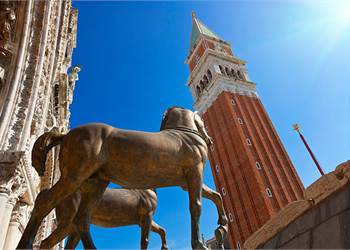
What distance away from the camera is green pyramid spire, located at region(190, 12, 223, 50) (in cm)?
5160

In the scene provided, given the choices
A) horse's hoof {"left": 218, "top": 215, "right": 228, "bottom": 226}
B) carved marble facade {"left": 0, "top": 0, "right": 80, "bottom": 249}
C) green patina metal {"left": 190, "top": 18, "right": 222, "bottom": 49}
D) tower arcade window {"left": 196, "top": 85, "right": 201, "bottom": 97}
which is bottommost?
horse's hoof {"left": 218, "top": 215, "right": 228, "bottom": 226}

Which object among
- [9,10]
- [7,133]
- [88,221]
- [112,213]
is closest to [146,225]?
[112,213]

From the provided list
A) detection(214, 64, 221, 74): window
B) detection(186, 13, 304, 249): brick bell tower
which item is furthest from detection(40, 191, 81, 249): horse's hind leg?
detection(214, 64, 221, 74): window

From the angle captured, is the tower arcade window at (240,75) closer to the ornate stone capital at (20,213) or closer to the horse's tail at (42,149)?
the ornate stone capital at (20,213)

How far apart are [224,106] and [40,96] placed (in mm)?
33251

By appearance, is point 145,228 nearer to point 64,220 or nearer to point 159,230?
point 159,230

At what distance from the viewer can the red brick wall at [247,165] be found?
3181cm

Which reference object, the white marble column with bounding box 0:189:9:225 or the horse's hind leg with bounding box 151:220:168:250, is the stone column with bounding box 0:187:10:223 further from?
the horse's hind leg with bounding box 151:220:168:250

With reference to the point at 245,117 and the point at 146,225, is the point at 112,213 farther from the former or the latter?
the point at 245,117

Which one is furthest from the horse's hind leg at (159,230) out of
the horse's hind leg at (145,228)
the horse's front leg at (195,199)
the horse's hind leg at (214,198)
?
the horse's front leg at (195,199)

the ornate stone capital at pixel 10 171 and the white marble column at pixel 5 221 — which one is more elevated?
the ornate stone capital at pixel 10 171

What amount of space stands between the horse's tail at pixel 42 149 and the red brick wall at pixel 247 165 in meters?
30.2

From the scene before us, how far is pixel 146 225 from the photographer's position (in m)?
3.74

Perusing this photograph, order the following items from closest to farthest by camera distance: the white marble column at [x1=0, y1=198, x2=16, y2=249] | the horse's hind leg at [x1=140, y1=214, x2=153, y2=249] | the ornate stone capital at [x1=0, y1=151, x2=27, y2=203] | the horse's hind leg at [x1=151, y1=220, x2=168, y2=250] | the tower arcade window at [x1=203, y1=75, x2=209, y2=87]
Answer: the horse's hind leg at [x1=140, y1=214, x2=153, y2=249]
the horse's hind leg at [x1=151, y1=220, x2=168, y2=250]
the white marble column at [x1=0, y1=198, x2=16, y2=249]
the ornate stone capital at [x1=0, y1=151, x2=27, y2=203]
the tower arcade window at [x1=203, y1=75, x2=209, y2=87]
